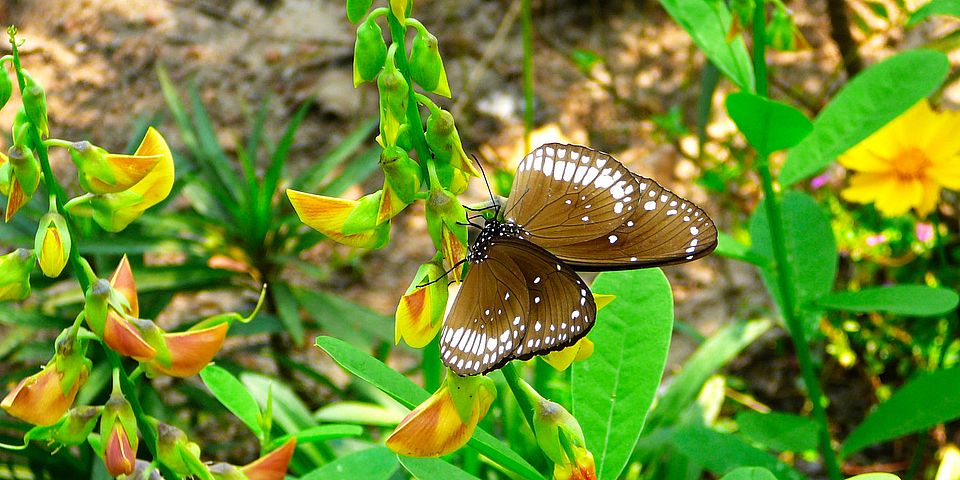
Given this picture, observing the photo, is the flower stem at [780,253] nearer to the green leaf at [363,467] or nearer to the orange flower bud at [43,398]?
the green leaf at [363,467]

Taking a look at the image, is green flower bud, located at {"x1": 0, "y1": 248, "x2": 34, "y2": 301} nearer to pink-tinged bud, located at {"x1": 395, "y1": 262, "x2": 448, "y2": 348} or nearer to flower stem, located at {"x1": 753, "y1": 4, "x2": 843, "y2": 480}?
pink-tinged bud, located at {"x1": 395, "y1": 262, "x2": 448, "y2": 348}

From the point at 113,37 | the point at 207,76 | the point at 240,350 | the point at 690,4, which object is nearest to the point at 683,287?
the point at 240,350

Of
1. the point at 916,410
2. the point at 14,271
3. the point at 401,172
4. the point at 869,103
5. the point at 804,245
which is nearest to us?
the point at 401,172

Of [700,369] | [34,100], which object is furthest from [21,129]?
[700,369]

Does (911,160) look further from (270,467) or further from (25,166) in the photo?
(25,166)

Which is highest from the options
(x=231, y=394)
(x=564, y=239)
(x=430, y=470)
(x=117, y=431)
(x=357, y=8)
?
(x=357, y=8)

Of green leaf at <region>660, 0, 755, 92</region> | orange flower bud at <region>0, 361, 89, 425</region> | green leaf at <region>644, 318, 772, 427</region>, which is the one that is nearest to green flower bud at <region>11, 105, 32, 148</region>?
orange flower bud at <region>0, 361, 89, 425</region>

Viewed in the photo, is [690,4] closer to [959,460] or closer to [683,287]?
[959,460]
